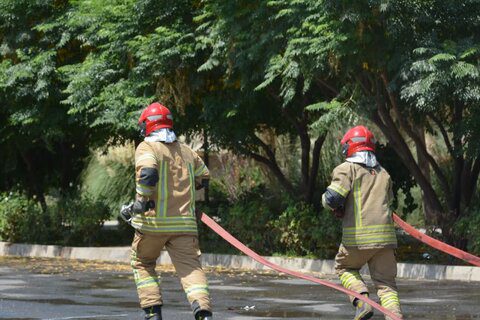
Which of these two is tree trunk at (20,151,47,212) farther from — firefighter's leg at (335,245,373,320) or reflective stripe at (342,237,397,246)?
reflective stripe at (342,237,397,246)

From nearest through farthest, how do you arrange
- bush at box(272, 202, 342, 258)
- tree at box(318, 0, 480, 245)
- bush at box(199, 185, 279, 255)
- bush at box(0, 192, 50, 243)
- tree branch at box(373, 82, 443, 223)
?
tree at box(318, 0, 480, 245) → tree branch at box(373, 82, 443, 223) → bush at box(272, 202, 342, 258) → bush at box(199, 185, 279, 255) → bush at box(0, 192, 50, 243)

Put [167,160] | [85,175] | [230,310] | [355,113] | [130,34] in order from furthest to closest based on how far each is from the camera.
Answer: [85,175] → [130,34] → [355,113] → [230,310] → [167,160]

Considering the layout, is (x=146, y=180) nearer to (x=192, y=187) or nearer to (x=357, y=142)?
(x=192, y=187)

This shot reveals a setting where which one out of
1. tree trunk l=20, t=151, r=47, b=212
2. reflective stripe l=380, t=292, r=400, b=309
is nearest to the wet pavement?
reflective stripe l=380, t=292, r=400, b=309

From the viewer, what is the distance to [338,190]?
381 inches

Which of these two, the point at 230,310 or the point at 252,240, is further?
the point at 252,240

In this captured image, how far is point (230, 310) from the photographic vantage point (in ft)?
39.3

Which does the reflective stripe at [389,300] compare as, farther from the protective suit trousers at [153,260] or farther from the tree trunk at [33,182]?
the tree trunk at [33,182]

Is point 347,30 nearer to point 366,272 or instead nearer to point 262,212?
point 366,272

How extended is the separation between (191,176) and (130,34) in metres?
10.7

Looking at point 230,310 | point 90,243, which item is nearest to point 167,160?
point 230,310

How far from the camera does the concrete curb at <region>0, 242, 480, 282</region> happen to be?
16469mm

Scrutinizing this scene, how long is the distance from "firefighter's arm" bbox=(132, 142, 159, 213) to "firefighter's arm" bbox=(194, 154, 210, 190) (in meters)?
0.44

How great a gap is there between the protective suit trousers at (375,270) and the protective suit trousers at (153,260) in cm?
125
